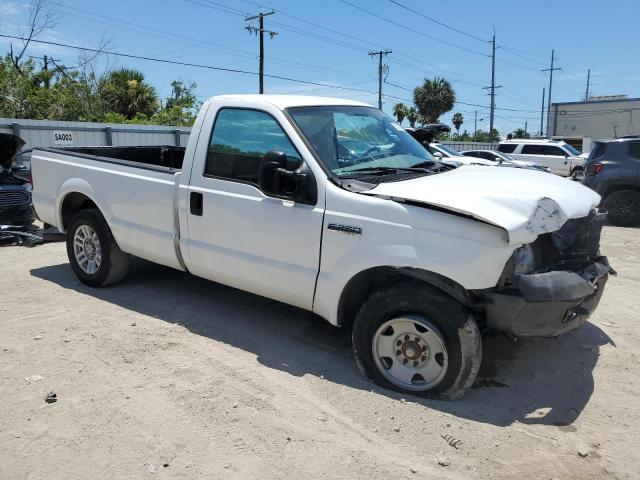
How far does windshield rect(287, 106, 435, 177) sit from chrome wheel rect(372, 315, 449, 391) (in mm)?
1146

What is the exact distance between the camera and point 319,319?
4980 millimetres

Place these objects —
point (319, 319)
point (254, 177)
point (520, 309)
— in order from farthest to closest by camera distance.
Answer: point (319, 319) < point (254, 177) < point (520, 309)

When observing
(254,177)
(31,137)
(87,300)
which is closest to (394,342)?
(254,177)

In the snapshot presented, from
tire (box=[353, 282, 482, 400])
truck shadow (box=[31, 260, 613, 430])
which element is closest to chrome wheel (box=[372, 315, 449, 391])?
tire (box=[353, 282, 482, 400])

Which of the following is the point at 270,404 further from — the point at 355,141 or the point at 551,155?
the point at 551,155

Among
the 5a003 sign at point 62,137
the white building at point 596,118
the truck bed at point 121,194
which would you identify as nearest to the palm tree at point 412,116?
the white building at point 596,118

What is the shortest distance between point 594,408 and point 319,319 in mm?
2317

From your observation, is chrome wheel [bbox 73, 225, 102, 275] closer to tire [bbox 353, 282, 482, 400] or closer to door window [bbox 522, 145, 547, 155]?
tire [bbox 353, 282, 482, 400]

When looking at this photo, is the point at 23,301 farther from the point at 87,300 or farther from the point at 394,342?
the point at 394,342

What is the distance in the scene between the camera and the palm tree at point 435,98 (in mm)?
54969

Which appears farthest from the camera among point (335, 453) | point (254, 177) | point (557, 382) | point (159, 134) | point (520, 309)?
point (159, 134)

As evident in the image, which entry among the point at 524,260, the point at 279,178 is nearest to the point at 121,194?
the point at 279,178

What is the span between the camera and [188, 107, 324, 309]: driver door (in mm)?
3936

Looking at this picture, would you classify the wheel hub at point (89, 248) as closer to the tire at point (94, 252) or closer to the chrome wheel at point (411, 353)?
the tire at point (94, 252)
